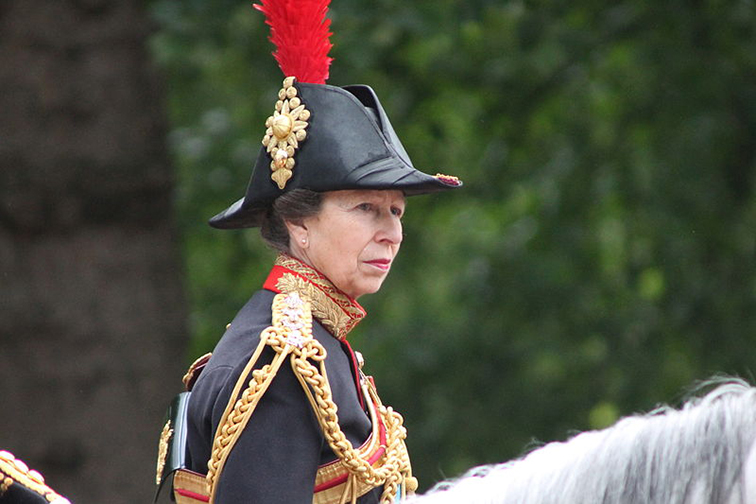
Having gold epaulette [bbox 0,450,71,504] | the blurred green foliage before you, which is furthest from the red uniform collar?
the blurred green foliage

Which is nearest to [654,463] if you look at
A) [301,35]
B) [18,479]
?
[18,479]

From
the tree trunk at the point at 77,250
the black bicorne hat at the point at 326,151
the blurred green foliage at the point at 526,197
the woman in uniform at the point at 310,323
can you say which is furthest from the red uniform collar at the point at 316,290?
the blurred green foliage at the point at 526,197

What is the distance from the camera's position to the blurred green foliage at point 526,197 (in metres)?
6.45

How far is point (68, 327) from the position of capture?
16.6 ft

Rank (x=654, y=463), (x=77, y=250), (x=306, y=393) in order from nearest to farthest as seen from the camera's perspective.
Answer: (x=654, y=463)
(x=306, y=393)
(x=77, y=250)

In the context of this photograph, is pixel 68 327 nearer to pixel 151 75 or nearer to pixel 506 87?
pixel 151 75

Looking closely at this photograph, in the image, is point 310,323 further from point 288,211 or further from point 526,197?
point 526,197

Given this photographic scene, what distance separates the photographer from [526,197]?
763 cm

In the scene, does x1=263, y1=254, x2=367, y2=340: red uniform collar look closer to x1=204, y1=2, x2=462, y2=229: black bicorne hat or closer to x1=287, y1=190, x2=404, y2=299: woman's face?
x1=287, y1=190, x2=404, y2=299: woman's face

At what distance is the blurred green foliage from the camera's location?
6.45m

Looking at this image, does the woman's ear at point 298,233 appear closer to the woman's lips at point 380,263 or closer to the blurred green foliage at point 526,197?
the woman's lips at point 380,263

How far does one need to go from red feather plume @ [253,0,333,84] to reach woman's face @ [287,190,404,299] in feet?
1.07

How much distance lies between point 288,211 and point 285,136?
0.52ft

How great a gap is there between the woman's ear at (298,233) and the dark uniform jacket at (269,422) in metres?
0.10
